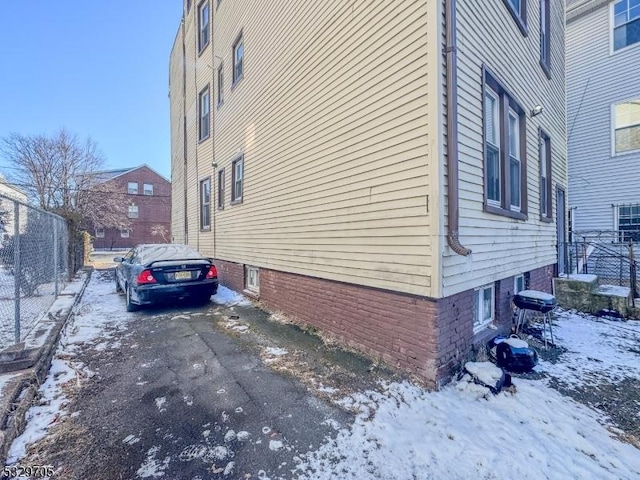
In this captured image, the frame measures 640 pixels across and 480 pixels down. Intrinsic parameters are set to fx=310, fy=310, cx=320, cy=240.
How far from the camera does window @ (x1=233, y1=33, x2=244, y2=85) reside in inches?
340

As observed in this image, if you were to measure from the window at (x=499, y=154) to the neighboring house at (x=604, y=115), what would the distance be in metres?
7.66

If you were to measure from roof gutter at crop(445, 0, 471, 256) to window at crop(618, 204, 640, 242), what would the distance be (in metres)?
10.2

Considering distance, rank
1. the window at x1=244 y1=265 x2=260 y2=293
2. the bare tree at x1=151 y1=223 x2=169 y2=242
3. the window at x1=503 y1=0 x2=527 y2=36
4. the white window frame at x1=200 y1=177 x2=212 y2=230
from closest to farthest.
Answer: the window at x1=503 y1=0 x2=527 y2=36
the window at x1=244 y1=265 x2=260 y2=293
the white window frame at x1=200 y1=177 x2=212 y2=230
the bare tree at x1=151 y1=223 x2=169 y2=242

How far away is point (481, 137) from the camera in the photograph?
428 cm

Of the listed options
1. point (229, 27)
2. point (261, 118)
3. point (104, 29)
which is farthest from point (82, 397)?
point (104, 29)

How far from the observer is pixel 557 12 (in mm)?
7996

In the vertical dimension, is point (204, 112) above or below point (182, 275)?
above

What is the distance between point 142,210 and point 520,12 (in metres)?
40.4

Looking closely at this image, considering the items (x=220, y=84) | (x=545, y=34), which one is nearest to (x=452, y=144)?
(x=545, y=34)

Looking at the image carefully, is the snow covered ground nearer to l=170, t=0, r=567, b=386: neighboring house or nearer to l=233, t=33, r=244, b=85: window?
l=170, t=0, r=567, b=386: neighboring house

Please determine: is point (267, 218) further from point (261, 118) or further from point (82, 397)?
point (82, 397)

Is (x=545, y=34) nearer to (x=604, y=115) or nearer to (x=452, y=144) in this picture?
(x=604, y=115)

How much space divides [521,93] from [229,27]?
27.1 feet

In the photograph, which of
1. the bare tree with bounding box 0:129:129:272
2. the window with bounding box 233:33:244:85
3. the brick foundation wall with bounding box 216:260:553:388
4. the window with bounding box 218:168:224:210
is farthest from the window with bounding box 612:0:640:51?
the bare tree with bounding box 0:129:129:272
